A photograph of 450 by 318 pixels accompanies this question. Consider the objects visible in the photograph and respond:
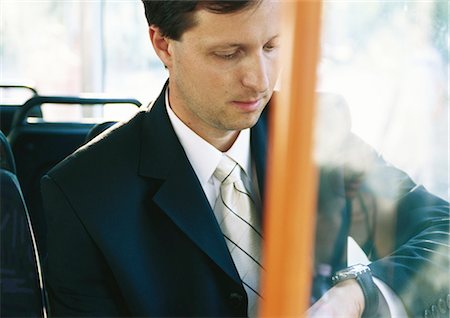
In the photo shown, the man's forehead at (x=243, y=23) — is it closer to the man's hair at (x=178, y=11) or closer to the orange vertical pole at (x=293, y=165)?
the man's hair at (x=178, y=11)

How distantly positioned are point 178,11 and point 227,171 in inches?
12.0

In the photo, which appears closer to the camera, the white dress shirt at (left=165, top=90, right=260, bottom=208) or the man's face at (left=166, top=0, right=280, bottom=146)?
the man's face at (left=166, top=0, right=280, bottom=146)

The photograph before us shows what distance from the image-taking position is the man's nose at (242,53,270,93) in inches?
52.0

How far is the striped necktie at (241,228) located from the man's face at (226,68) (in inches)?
4.1

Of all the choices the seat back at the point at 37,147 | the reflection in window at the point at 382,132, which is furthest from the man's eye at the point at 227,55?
the seat back at the point at 37,147

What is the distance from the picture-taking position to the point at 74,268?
1359mm

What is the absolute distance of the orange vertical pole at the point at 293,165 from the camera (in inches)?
25.2

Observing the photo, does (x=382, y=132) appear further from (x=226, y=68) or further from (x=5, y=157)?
(x=5, y=157)

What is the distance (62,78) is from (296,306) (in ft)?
12.1

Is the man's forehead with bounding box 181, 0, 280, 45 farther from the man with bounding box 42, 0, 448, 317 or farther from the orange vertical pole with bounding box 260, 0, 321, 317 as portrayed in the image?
the orange vertical pole with bounding box 260, 0, 321, 317

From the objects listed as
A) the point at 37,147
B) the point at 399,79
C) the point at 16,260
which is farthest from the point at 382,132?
the point at 37,147

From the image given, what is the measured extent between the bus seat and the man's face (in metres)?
0.36

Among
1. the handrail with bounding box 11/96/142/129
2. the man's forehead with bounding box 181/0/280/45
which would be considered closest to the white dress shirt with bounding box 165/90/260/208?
the man's forehead with bounding box 181/0/280/45

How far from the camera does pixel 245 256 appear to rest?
139 centimetres
